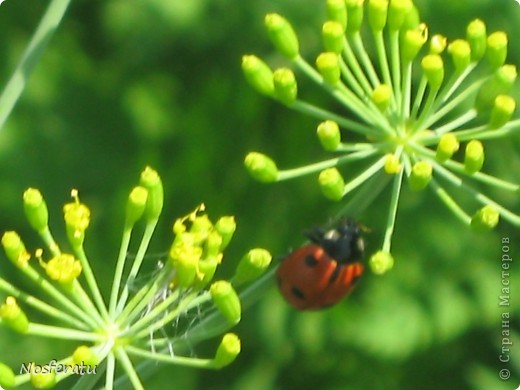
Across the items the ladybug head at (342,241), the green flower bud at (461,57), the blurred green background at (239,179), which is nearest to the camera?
the green flower bud at (461,57)

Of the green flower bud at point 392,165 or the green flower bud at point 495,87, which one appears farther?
the green flower bud at point 495,87

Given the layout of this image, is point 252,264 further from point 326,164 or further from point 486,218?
point 486,218

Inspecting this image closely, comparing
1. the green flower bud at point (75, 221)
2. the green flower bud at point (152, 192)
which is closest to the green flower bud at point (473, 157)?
the green flower bud at point (152, 192)

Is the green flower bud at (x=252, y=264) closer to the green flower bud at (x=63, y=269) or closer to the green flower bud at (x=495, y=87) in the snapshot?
the green flower bud at (x=63, y=269)

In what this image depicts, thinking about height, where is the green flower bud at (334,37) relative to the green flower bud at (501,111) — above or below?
above

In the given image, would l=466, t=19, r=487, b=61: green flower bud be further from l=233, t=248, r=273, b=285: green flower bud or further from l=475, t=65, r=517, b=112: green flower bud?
l=233, t=248, r=273, b=285: green flower bud

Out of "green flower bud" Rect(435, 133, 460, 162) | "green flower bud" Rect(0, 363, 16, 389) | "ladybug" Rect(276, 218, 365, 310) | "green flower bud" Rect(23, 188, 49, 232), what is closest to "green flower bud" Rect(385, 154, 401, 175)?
"green flower bud" Rect(435, 133, 460, 162)

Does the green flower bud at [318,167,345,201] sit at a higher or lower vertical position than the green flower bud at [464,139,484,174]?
lower
